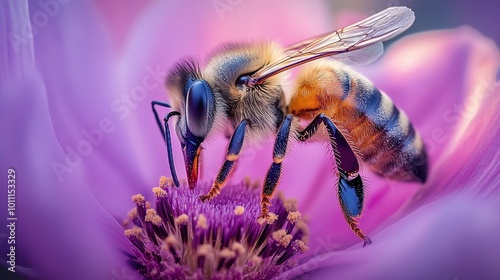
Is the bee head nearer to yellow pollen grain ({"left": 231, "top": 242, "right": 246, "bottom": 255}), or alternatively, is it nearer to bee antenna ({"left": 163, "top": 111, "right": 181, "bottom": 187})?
bee antenna ({"left": 163, "top": 111, "right": 181, "bottom": 187})

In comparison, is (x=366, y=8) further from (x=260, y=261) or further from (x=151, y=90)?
(x=260, y=261)

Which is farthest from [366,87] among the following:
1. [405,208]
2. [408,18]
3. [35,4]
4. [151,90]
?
[35,4]

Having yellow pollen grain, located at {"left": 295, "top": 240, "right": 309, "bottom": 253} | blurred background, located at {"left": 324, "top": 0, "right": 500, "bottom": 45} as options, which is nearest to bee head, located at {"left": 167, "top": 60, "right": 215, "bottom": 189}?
yellow pollen grain, located at {"left": 295, "top": 240, "right": 309, "bottom": 253}

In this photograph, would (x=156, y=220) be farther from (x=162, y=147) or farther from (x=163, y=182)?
(x=162, y=147)

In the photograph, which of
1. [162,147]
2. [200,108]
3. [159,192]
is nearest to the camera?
A: [200,108]

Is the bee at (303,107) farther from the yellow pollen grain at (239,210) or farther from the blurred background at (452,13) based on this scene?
the blurred background at (452,13)

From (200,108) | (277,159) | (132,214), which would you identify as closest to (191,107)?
(200,108)

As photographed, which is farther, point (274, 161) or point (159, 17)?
point (159, 17)
